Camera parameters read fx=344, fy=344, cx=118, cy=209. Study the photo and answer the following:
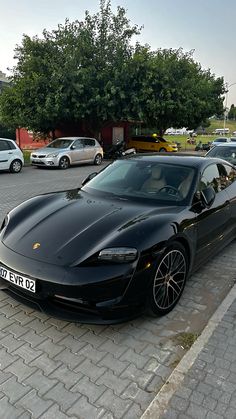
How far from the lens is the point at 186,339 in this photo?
118 inches

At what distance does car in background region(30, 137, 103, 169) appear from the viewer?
16078 mm

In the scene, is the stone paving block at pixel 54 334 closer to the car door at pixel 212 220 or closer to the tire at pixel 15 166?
the car door at pixel 212 220

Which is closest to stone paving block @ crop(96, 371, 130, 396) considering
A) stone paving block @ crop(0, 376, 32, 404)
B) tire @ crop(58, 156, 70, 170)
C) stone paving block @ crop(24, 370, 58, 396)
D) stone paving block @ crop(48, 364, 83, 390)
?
stone paving block @ crop(48, 364, 83, 390)

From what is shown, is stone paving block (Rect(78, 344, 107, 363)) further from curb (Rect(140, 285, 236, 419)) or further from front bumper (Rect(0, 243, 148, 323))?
curb (Rect(140, 285, 236, 419))

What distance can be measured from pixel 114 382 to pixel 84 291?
69cm

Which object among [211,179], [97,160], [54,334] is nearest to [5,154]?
[97,160]

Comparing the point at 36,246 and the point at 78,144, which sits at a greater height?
the point at 78,144

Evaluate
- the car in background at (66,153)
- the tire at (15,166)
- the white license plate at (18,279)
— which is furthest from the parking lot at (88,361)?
the car in background at (66,153)

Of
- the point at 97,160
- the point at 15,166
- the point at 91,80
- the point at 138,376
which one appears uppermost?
the point at 91,80

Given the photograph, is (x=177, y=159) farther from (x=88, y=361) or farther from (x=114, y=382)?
(x=114, y=382)

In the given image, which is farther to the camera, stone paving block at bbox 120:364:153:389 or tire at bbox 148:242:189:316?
tire at bbox 148:242:189:316

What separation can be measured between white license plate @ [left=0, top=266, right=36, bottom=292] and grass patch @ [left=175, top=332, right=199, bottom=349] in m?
1.34

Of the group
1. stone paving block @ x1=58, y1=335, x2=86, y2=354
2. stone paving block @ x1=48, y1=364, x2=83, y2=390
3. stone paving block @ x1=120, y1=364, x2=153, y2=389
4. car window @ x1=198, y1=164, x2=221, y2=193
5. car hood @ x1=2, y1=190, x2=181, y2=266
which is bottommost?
stone paving block @ x1=120, y1=364, x2=153, y2=389

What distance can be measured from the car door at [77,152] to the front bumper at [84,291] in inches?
573
